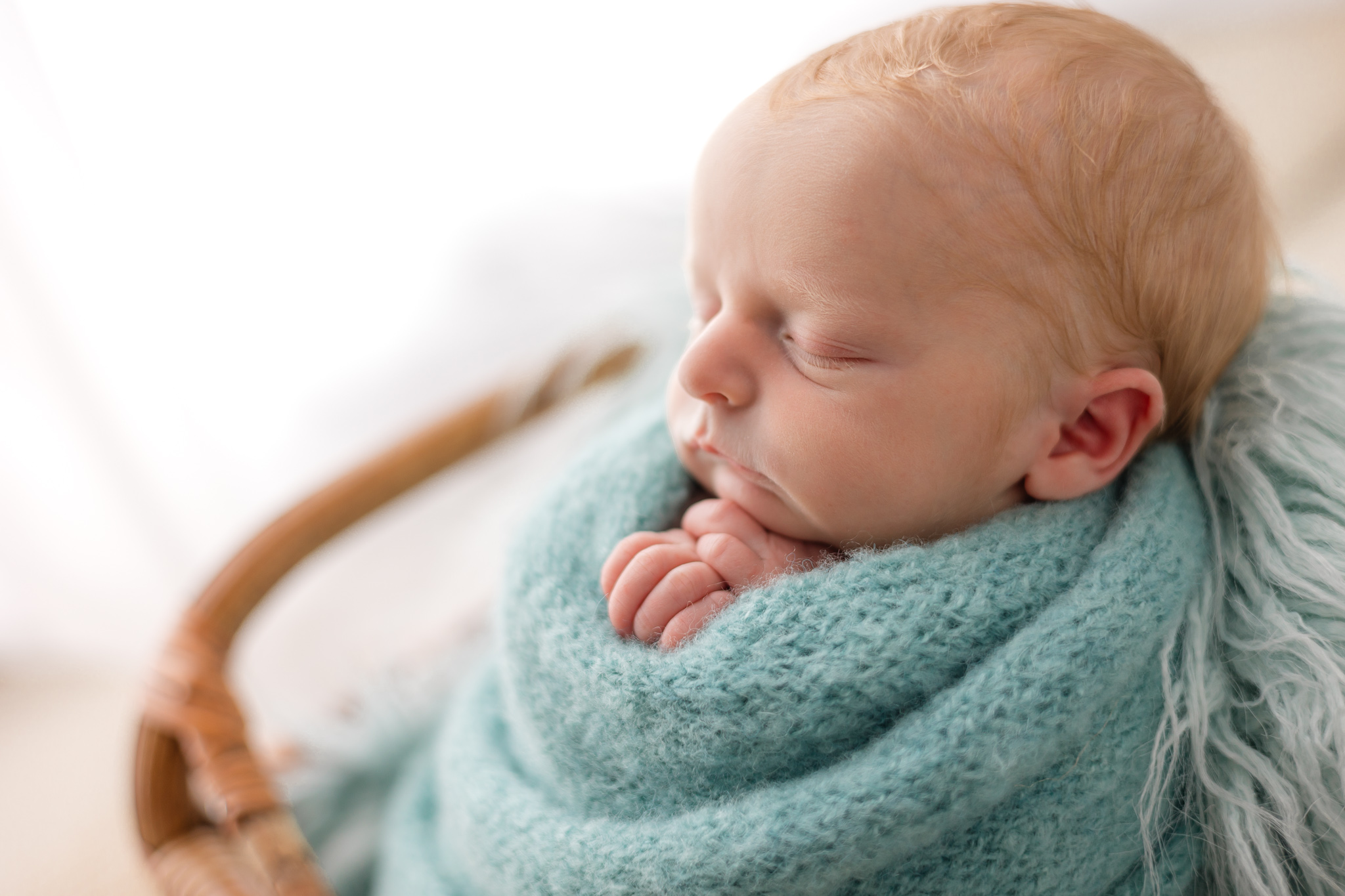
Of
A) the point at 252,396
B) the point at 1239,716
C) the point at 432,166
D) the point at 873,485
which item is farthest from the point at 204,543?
the point at 1239,716

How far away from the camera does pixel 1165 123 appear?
52cm

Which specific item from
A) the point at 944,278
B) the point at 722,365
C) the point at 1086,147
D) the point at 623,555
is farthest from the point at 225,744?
the point at 1086,147

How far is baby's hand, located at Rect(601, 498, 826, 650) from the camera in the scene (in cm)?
57

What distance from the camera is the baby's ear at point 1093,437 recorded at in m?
0.56

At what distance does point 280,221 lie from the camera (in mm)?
1149

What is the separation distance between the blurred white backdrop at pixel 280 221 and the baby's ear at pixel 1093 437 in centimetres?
50

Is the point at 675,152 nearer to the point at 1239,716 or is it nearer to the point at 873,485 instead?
the point at 873,485

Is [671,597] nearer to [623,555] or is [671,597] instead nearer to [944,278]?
[623,555]

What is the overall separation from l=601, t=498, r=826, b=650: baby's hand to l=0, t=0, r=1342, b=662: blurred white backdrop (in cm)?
56

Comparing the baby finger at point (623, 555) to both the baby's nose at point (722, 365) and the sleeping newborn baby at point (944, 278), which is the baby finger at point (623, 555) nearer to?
the sleeping newborn baby at point (944, 278)

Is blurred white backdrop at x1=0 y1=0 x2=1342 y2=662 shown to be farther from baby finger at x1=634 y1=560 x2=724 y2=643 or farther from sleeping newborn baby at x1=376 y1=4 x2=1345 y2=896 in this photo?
baby finger at x1=634 y1=560 x2=724 y2=643

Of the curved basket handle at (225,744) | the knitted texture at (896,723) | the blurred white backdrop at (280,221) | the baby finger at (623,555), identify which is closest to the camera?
the knitted texture at (896,723)

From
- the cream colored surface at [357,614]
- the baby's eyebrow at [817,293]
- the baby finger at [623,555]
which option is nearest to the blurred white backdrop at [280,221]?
the cream colored surface at [357,614]

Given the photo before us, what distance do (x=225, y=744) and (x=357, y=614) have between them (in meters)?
0.63
